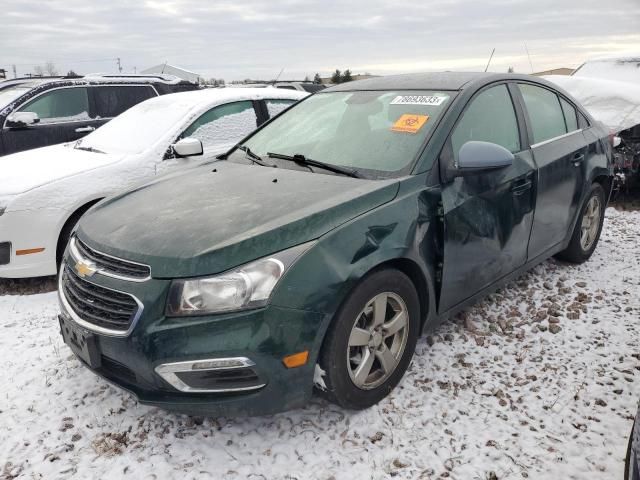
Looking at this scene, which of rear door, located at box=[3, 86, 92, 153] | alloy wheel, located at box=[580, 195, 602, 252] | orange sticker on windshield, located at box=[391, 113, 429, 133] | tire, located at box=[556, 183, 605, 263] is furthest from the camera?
rear door, located at box=[3, 86, 92, 153]

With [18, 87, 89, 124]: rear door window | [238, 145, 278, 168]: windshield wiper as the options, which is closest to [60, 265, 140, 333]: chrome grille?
[238, 145, 278, 168]: windshield wiper

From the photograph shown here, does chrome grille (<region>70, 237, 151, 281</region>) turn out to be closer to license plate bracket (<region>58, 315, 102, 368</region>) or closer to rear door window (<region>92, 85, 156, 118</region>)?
license plate bracket (<region>58, 315, 102, 368</region>)

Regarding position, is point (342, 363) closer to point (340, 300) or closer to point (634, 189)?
point (340, 300)

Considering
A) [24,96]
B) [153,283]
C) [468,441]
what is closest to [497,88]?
[468,441]

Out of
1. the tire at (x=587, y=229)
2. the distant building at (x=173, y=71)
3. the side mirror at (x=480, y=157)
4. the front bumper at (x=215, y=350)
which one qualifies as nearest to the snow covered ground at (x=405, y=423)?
the front bumper at (x=215, y=350)

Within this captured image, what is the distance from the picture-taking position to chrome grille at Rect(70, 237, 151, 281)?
7.46ft

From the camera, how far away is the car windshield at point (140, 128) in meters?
4.84

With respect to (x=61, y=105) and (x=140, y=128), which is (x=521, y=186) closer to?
(x=140, y=128)

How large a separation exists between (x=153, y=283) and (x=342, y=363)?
0.91m

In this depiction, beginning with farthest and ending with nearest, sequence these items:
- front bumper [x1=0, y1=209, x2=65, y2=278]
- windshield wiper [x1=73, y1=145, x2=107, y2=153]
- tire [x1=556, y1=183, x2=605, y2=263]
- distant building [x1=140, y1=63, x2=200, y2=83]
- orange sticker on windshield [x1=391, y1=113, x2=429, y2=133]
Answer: distant building [x1=140, y1=63, x2=200, y2=83] → windshield wiper [x1=73, y1=145, x2=107, y2=153] → tire [x1=556, y1=183, x2=605, y2=263] → front bumper [x1=0, y1=209, x2=65, y2=278] → orange sticker on windshield [x1=391, y1=113, x2=429, y2=133]

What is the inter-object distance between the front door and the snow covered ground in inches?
18.5

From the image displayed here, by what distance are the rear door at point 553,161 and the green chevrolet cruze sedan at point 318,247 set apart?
0.09 feet

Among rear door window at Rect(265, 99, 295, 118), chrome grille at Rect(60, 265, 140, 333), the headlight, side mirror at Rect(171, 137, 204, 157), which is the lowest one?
chrome grille at Rect(60, 265, 140, 333)

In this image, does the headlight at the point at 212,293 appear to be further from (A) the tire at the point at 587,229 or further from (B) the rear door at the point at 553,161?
(A) the tire at the point at 587,229
